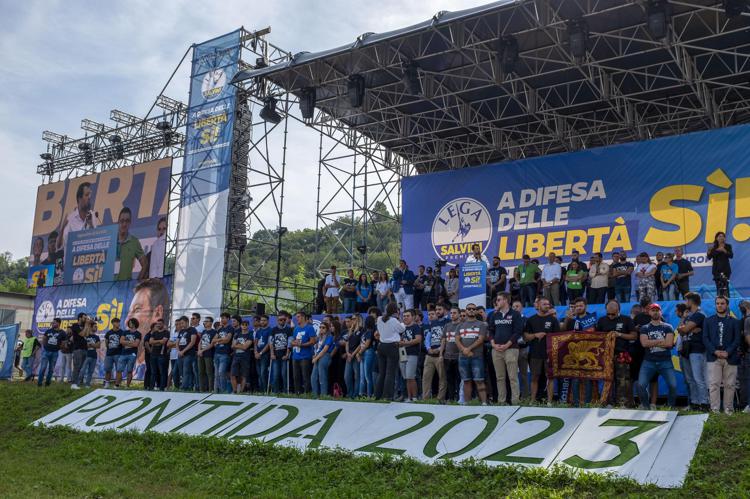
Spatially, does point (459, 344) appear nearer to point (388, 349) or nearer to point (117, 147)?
point (388, 349)

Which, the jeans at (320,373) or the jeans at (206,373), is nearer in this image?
the jeans at (320,373)

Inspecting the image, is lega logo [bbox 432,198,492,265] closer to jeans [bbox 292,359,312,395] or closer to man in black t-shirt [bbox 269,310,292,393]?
man in black t-shirt [bbox 269,310,292,393]

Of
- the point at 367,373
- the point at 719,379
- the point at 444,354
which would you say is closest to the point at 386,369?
the point at 367,373

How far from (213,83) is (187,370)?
36.6 ft

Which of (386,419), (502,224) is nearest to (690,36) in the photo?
(502,224)

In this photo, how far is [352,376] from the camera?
12.3 meters

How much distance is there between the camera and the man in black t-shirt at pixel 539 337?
10.1 meters

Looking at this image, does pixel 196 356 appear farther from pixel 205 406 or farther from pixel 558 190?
pixel 558 190

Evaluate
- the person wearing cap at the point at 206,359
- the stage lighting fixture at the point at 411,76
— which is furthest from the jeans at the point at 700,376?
the stage lighting fixture at the point at 411,76

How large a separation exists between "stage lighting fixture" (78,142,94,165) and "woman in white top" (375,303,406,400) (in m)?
20.5

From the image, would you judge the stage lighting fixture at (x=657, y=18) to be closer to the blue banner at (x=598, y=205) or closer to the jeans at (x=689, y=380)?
the blue banner at (x=598, y=205)

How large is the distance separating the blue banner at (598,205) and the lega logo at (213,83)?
637 cm

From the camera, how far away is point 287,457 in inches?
356

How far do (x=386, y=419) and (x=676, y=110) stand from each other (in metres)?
15.8
